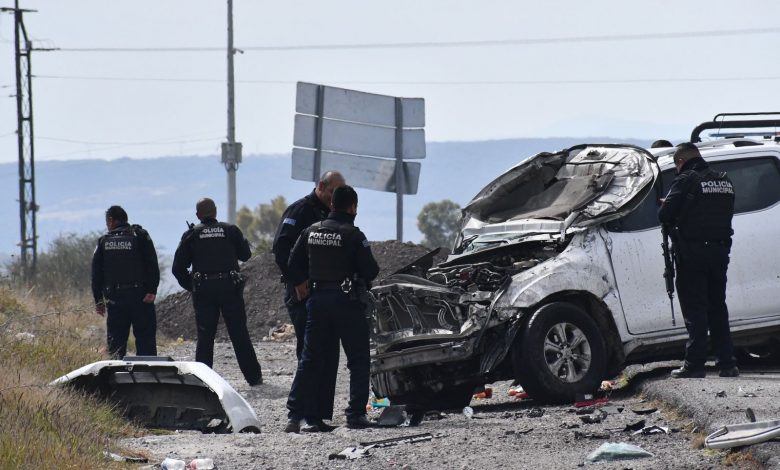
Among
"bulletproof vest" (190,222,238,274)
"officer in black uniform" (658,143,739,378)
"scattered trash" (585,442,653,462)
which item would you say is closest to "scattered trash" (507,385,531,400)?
"officer in black uniform" (658,143,739,378)

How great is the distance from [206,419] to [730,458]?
14.6ft

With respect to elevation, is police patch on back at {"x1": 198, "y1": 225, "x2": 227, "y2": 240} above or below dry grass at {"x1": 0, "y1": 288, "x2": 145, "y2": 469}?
above

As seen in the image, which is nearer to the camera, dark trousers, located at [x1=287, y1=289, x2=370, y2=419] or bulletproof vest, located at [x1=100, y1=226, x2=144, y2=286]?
dark trousers, located at [x1=287, y1=289, x2=370, y2=419]

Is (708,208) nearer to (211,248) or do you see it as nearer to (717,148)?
(717,148)

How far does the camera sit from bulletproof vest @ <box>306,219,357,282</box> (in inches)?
387

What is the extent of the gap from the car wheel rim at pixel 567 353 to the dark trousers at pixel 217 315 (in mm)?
3951

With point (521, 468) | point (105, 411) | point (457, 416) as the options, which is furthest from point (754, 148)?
point (105, 411)

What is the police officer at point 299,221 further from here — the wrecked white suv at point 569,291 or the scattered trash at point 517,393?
the scattered trash at point 517,393

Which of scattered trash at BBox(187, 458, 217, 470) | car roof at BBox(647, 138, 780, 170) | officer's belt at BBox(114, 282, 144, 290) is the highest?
car roof at BBox(647, 138, 780, 170)

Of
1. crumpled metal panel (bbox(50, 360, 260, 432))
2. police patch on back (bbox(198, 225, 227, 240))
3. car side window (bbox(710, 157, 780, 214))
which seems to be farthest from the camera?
police patch on back (bbox(198, 225, 227, 240))

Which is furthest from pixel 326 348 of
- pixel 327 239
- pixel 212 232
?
pixel 212 232

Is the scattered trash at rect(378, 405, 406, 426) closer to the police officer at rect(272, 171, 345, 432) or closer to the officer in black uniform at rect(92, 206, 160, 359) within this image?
the police officer at rect(272, 171, 345, 432)

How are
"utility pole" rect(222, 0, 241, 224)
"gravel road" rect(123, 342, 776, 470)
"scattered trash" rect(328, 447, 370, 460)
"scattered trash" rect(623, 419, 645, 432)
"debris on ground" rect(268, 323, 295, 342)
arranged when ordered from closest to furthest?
"gravel road" rect(123, 342, 776, 470) → "scattered trash" rect(328, 447, 370, 460) → "scattered trash" rect(623, 419, 645, 432) → "debris on ground" rect(268, 323, 295, 342) → "utility pole" rect(222, 0, 241, 224)

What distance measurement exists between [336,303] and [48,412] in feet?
7.11
